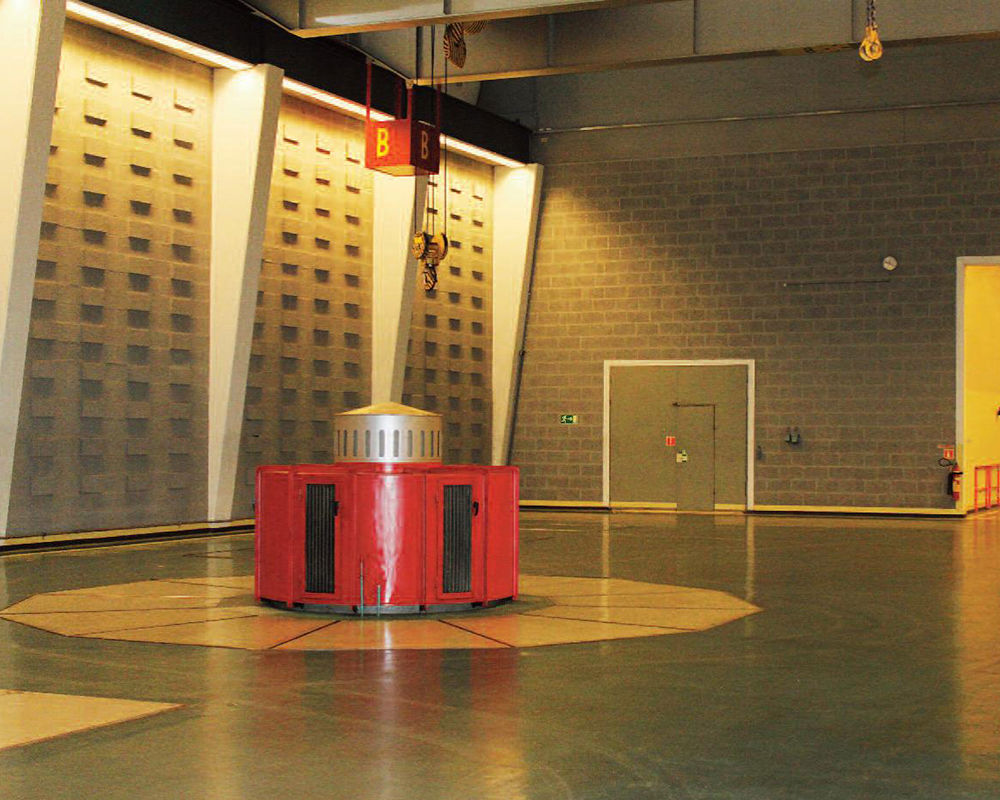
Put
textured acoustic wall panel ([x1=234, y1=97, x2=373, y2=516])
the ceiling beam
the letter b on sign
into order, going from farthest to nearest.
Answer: textured acoustic wall panel ([x1=234, y1=97, x2=373, y2=516]) → the letter b on sign → the ceiling beam

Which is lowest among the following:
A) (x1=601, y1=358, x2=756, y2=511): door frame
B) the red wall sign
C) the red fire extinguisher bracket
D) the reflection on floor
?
the reflection on floor

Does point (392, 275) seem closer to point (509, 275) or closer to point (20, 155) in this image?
point (509, 275)

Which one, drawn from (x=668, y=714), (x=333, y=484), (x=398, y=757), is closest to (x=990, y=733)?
(x=668, y=714)

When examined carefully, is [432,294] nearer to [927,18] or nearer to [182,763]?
[927,18]

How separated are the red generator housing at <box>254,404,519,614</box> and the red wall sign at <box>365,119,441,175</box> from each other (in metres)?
8.47

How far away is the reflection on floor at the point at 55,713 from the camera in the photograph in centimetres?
551

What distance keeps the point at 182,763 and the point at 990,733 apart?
317cm

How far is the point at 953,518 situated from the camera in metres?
22.0

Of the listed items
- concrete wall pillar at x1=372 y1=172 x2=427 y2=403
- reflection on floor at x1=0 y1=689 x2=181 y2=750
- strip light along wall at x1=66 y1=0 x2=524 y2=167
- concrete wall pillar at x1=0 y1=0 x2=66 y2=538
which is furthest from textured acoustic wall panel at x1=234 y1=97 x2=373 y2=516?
reflection on floor at x1=0 y1=689 x2=181 y2=750

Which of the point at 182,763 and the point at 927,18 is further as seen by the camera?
the point at 927,18

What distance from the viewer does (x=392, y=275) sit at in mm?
20891

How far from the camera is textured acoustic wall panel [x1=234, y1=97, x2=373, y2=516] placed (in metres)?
18.8

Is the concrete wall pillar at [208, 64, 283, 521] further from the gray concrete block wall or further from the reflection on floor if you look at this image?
the reflection on floor

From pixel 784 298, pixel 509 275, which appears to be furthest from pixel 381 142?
pixel 784 298
